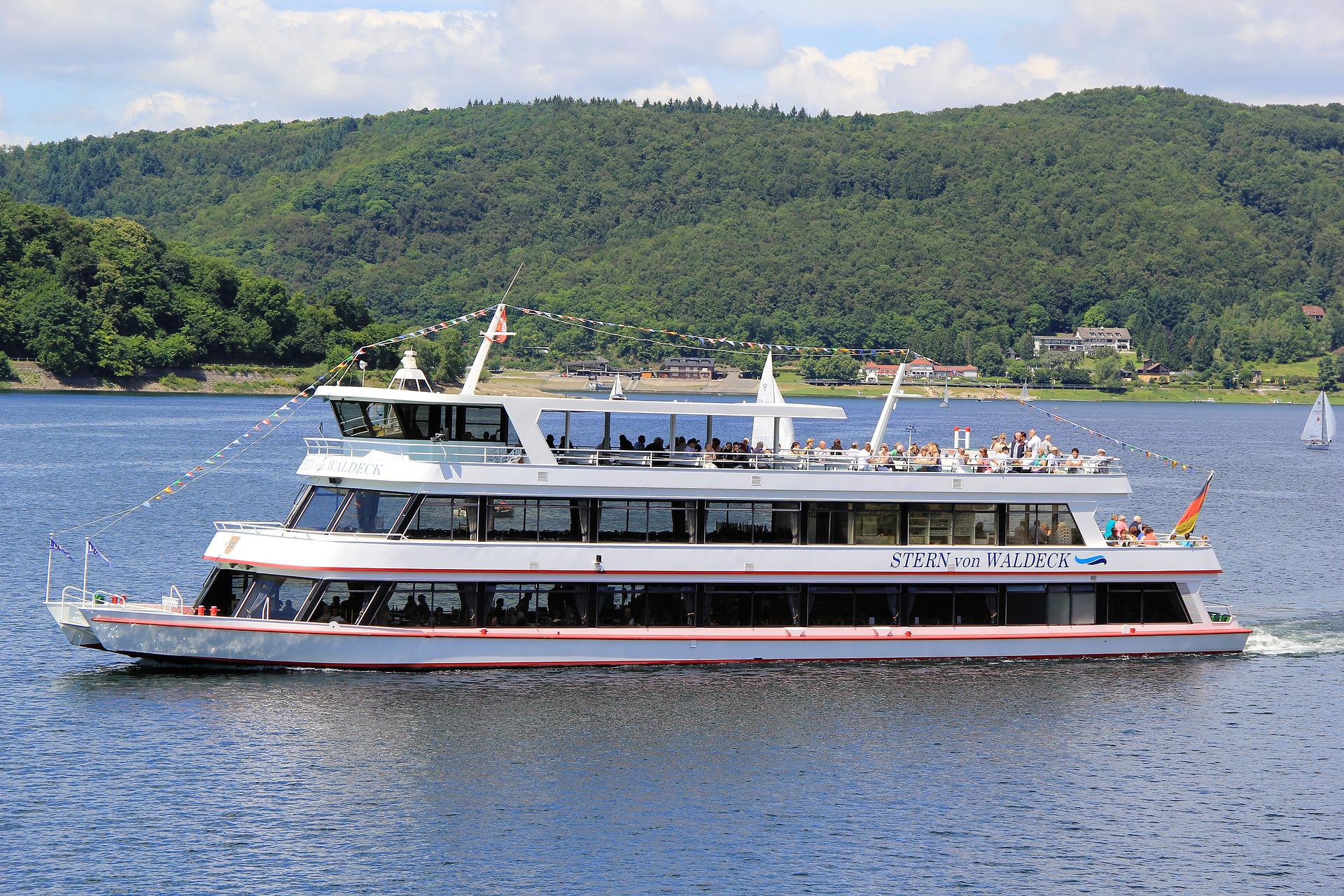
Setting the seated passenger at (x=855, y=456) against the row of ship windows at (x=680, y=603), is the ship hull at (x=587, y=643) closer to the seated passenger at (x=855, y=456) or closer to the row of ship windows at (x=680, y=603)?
the row of ship windows at (x=680, y=603)

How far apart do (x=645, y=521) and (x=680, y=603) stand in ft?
6.36

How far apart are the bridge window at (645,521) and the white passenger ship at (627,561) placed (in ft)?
0.12

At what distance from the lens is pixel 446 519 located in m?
32.3

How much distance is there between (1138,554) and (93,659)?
23637 millimetres

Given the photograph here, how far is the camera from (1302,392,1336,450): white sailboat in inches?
5059

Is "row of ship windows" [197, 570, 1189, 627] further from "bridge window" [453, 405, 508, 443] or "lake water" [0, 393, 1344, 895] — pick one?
"bridge window" [453, 405, 508, 443]

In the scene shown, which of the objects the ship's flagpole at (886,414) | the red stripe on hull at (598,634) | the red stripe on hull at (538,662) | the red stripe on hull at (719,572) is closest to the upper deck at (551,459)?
the ship's flagpole at (886,414)

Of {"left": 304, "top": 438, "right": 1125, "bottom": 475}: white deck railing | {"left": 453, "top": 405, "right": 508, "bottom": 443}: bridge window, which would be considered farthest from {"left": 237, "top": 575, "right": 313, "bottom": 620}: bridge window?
{"left": 453, "top": 405, "right": 508, "bottom": 443}: bridge window

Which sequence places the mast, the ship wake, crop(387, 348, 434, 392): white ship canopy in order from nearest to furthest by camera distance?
the mast < crop(387, 348, 434, 392): white ship canopy < the ship wake

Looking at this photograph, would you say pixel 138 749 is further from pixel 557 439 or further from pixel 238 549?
pixel 557 439

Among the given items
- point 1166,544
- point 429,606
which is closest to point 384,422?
point 429,606

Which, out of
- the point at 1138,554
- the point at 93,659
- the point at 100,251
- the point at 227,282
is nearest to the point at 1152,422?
the point at 227,282

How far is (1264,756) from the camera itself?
30.3 metres

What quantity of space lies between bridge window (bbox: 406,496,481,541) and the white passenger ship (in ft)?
0.14
